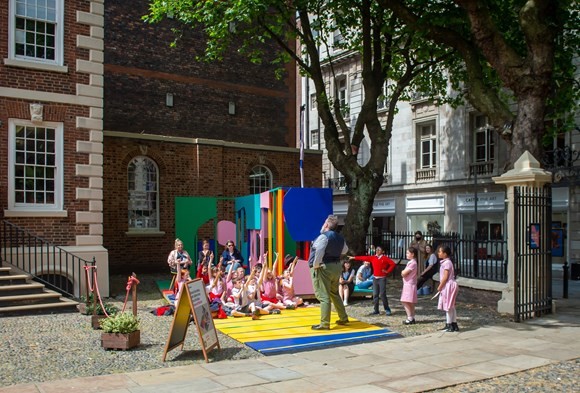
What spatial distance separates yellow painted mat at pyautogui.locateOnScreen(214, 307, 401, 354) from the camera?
9242 mm

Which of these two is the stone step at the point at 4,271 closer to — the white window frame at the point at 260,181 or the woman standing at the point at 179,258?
the woman standing at the point at 179,258

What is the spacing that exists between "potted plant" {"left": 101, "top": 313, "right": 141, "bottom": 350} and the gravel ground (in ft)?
0.44

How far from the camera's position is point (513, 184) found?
1211 centimetres

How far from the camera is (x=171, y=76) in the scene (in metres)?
25.2

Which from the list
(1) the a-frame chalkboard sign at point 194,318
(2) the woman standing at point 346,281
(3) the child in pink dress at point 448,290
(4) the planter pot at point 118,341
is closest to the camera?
(1) the a-frame chalkboard sign at point 194,318

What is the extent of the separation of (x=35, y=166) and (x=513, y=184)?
36.3ft

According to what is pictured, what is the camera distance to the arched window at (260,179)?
23547 mm

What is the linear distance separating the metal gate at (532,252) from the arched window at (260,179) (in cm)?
1302

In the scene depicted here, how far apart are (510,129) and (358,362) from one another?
722 cm

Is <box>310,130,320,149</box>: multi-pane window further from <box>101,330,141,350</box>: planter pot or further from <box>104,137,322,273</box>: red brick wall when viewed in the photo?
<box>101,330,141,350</box>: planter pot

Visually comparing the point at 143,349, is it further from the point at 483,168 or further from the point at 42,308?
the point at 483,168

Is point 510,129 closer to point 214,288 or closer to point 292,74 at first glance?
point 214,288

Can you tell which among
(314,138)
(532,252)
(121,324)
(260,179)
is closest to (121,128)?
(260,179)

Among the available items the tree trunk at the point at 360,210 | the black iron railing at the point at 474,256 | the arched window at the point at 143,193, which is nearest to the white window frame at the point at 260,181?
the arched window at the point at 143,193
